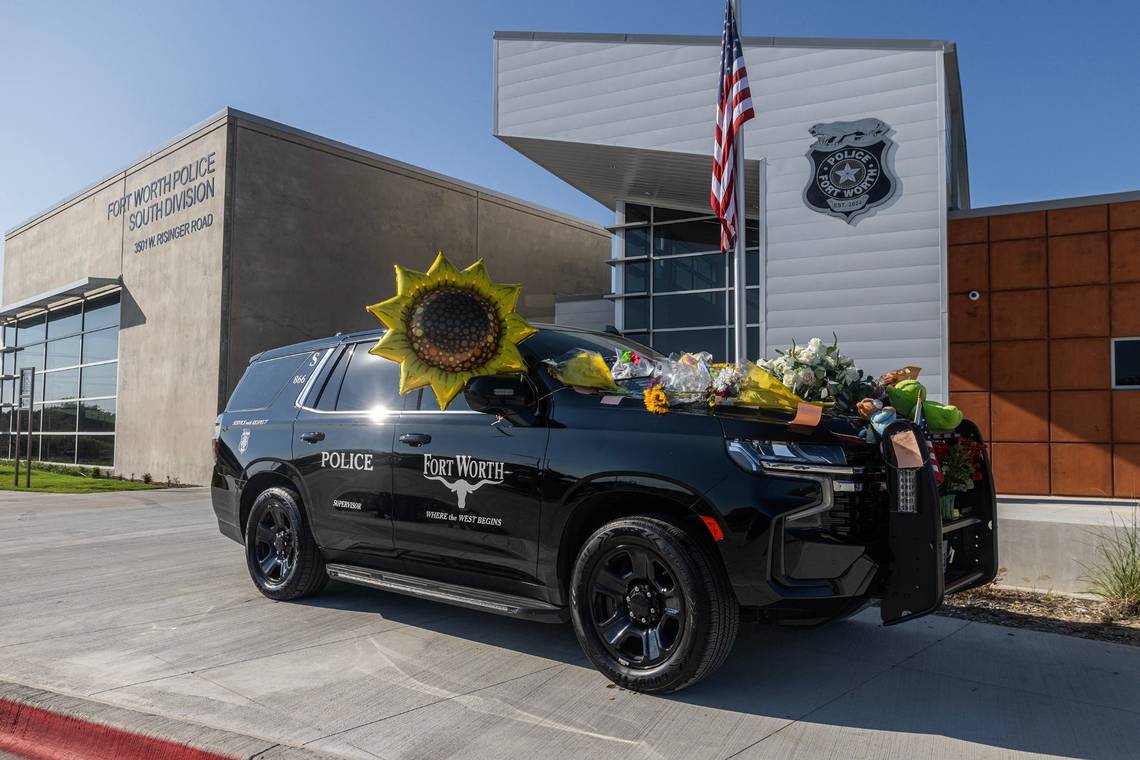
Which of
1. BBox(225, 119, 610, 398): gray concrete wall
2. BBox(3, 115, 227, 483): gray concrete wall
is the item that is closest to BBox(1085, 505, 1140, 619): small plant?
BBox(225, 119, 610, 398): gray concrete wall

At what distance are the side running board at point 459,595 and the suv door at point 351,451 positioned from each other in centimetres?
12

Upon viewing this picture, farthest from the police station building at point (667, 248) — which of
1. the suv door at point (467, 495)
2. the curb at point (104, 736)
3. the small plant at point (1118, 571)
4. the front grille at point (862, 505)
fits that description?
the curb at point (104, 736)

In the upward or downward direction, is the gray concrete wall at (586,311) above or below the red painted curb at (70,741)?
above

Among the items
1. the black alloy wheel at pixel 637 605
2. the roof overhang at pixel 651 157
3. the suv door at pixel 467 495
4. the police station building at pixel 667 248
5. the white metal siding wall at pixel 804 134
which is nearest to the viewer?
the black alloy wheel at pixel 637 605

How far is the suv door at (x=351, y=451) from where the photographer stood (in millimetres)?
5039

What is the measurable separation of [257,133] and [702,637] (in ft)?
60.4

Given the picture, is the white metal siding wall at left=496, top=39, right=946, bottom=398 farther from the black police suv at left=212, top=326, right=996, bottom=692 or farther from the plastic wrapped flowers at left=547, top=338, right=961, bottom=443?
the plastic wrapped flowers at left=547, top=338, right=961, bottom=443

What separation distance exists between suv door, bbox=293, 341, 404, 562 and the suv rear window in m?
0.33

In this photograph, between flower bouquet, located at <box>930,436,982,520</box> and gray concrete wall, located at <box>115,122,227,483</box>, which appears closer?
flower bouquet, located at <box>930,436,982,520</box>

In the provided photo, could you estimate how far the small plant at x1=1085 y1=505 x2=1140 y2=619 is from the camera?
545cm

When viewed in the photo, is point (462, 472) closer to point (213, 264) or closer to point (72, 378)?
point (213, 264)

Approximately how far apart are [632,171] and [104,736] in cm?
1427

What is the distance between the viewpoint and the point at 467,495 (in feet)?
14.9

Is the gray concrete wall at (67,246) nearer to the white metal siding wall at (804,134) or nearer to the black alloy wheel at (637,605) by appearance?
the white metal siding wall at (804,134)
